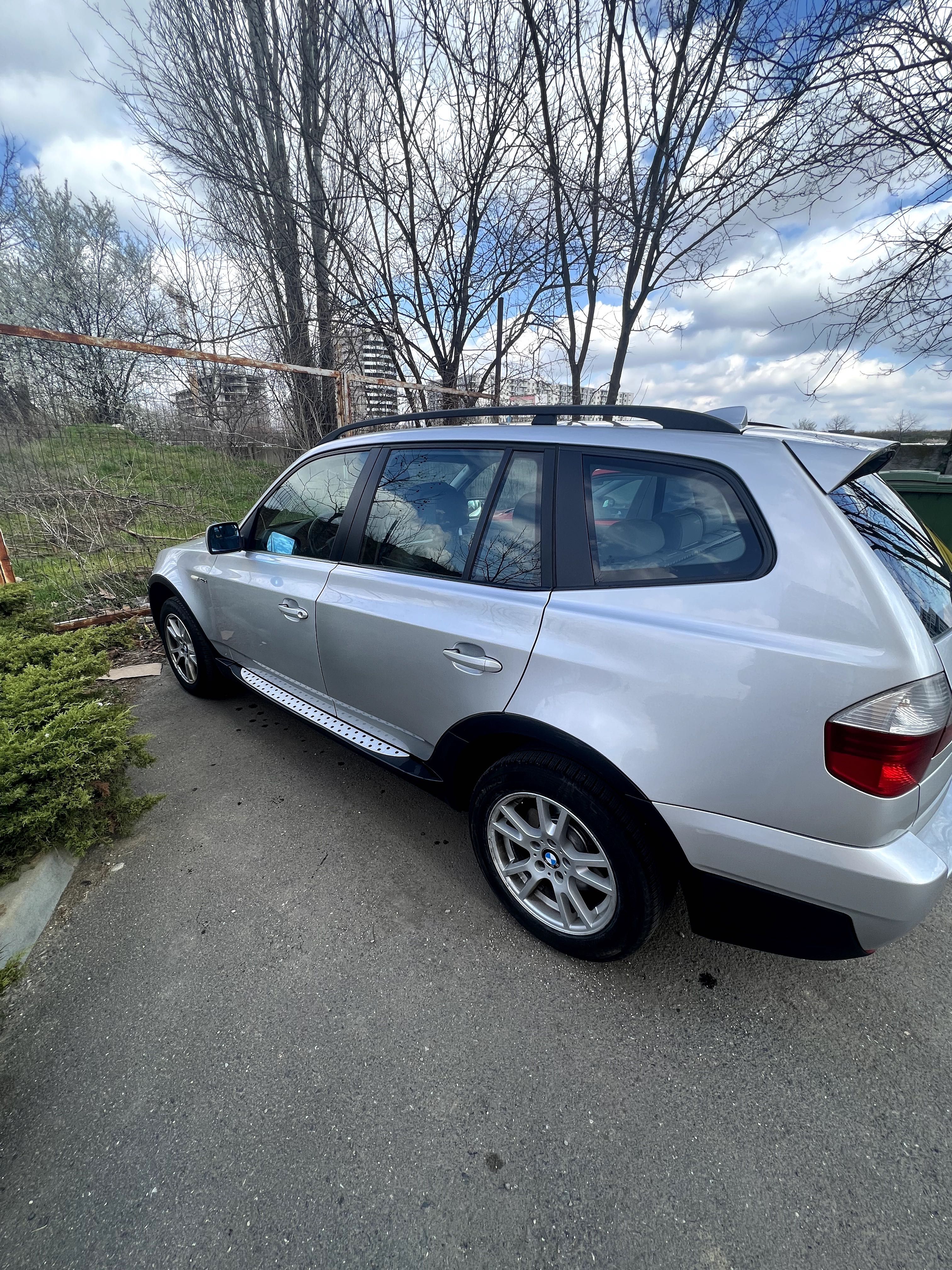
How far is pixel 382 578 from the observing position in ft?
7.76

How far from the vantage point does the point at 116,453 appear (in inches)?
209

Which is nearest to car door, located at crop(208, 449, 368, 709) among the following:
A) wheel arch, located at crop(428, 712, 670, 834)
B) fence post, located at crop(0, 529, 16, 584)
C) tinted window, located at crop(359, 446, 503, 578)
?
tinted window, located at crop(359, 446, 503, 578)

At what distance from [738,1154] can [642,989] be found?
482mm

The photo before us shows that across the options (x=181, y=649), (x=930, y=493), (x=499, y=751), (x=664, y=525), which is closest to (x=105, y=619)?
(x=181, y=649)

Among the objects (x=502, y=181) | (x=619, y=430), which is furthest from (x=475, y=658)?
(x=502, y=181)

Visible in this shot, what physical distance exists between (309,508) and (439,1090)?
2.58 meters

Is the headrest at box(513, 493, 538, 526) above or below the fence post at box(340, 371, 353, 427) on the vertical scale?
below

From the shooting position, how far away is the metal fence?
466 centimetres

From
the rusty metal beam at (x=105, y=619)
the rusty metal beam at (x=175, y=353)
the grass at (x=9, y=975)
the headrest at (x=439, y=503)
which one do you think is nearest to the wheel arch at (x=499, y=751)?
the headrest at (x=439, y=503)

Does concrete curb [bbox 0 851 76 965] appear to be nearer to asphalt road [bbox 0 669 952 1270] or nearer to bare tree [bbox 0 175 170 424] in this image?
asphalt road [bbox 0 669 952 1270]

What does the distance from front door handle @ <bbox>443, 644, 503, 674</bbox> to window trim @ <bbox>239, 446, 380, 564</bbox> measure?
39.2 inches

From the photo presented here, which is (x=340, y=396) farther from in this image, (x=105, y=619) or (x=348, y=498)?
(x=348, y=498)

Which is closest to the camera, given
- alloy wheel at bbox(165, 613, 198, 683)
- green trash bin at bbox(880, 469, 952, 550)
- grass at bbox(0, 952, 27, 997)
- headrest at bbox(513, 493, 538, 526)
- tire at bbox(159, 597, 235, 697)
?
grass at bbox(0, 952, 27, 997)

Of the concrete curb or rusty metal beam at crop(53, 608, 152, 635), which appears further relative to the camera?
rusty metal beam at crop(53, 608, 152, 635)
